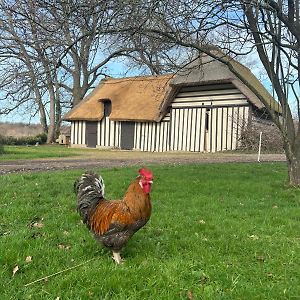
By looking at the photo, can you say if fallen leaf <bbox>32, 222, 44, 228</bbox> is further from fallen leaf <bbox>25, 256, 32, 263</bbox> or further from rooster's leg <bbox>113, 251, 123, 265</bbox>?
rooster's leg <bbox>113, 251, 123, 265</bbox>

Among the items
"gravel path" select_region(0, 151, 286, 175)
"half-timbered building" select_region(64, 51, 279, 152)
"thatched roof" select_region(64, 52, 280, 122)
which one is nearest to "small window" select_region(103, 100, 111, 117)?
"half-timbered building" select_region(64, 51, 279, 152)

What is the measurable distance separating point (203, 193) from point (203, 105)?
21.4 metres

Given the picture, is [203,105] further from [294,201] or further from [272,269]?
[272,269]

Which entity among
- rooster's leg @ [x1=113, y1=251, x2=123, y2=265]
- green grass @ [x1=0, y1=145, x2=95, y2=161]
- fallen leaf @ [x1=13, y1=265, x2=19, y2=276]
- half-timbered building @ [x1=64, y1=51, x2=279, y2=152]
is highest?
half-timbered building @ [x1=64, y1=51, x2=279, y2=152]

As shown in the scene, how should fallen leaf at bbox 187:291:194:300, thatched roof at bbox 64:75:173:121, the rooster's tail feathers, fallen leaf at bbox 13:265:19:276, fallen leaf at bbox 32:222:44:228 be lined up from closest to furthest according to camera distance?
fallen leaf at bbox 187:291:194:300
fallen leaf at bbox 13:265:19:276
the rooster's tail feathers
fallen leaf at bbox 32:222:44:228
thatched roof at bbox 64:75:173:121

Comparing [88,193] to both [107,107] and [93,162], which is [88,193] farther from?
[107,107]

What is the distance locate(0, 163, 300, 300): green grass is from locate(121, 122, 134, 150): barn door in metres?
24.6

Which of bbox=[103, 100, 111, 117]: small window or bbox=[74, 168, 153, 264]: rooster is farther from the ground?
bbox=[103, 100, 111, 117]: small window

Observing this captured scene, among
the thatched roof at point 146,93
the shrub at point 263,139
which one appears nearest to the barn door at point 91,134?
the thatched roof at point 146,93

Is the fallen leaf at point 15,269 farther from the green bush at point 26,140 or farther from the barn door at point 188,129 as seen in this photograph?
the green bush at point 26,140

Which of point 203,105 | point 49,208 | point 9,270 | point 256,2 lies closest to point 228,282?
point 9,270

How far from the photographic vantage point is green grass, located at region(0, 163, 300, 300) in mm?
3801

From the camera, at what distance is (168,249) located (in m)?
5.02

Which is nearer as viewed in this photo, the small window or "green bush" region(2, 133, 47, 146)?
the small window
